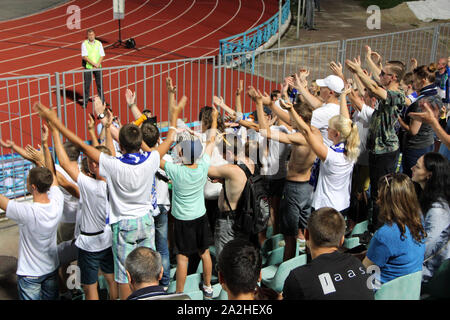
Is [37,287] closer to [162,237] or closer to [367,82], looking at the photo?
[162,237]

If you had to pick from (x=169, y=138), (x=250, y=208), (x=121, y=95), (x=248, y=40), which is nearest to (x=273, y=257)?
(x=250, y=208)

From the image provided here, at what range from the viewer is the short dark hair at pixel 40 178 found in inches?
156

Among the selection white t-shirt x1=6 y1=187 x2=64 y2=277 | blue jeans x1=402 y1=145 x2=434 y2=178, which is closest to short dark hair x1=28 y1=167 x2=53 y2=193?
white t-shirt x1=6 y1=187 x2=64 y2=277

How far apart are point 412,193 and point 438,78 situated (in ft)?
18.4

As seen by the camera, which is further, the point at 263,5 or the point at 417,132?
the point at 263,5

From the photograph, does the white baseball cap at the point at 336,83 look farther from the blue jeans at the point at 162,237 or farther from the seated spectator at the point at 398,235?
the blue jeans at the point at 162,237

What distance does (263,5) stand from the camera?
2498cm

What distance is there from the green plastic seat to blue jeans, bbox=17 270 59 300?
104 inches

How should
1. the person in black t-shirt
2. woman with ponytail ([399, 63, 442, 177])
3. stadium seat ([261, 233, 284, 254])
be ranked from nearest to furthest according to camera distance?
the person in black t-shirt, stadium seat ([261, 233, 284, 254]), woman with ponytail ([399, 63, 442, 177])

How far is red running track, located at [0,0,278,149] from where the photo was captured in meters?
14.6

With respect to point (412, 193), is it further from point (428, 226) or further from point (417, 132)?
point (417, 132)

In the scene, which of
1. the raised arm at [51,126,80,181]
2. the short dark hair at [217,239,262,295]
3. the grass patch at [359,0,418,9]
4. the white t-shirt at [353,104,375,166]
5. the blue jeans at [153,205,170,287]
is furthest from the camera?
the grass patch at [359,0,418,9]

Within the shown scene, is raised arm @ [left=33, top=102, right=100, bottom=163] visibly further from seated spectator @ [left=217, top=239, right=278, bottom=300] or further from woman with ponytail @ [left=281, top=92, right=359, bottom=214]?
woman with ponytail @ [left=281, top=92, right=359, bottom=214]

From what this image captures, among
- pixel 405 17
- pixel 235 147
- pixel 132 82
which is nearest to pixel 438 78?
pixel 235 147
